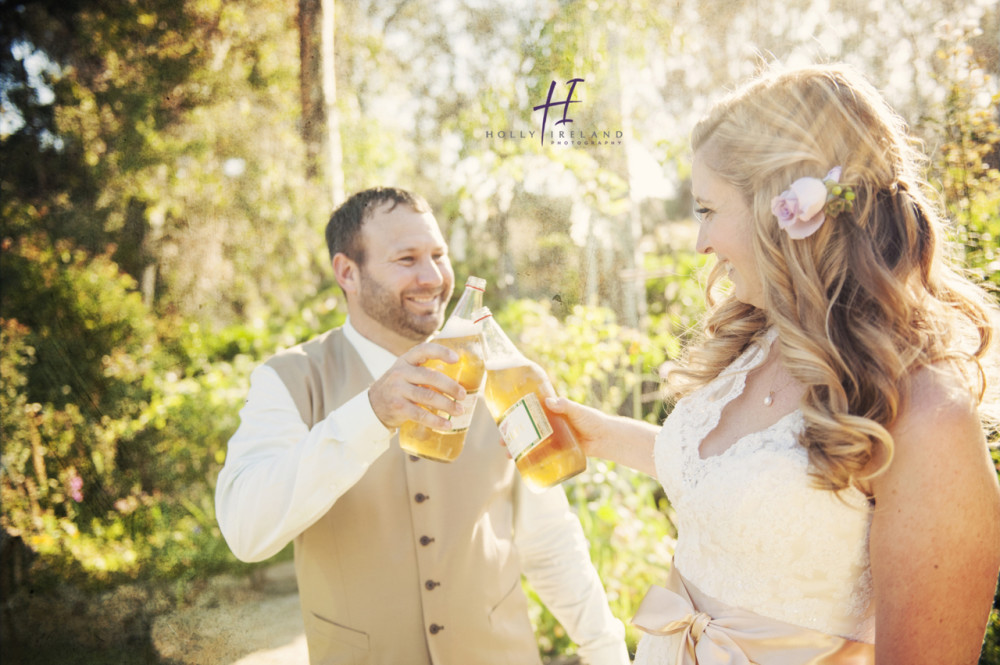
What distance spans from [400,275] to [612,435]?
0.83 m

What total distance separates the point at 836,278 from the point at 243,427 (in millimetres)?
1499

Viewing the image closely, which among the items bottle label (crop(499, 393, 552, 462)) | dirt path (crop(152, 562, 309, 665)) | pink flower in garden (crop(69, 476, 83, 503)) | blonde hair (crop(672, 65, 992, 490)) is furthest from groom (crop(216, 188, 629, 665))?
pink flower in garden (crop(69, 476, 83, 503))

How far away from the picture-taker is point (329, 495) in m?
1.62

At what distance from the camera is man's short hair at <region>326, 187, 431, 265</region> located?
219 cm

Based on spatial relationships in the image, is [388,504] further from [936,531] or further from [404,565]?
[936,531]

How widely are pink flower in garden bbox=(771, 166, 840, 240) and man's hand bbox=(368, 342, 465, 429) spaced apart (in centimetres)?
69

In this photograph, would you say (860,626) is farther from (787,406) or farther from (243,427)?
(243,427)

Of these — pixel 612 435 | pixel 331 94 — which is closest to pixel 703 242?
pixel 612 435

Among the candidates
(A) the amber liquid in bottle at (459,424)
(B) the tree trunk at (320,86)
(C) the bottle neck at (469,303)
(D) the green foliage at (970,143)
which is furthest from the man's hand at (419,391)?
(B) the tree trunk at (320,86)

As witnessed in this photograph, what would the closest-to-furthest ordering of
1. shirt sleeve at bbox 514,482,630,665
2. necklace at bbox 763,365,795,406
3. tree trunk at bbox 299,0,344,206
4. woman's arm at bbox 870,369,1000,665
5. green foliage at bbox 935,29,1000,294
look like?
1. woman's arm at bbox 870,369,1000,665
2. necklace at bbox 763,365,795,406
3. shirt sleeve at bbox 514,482,630,665
4. green foliage at bbox 935,29,1000,294
5. tree trunk at bbox 299,0,344,206

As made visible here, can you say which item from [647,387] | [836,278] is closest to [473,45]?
[647,387]

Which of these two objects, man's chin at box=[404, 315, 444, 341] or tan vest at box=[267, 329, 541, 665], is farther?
man's chin at box=[404, 315, 444, 341]

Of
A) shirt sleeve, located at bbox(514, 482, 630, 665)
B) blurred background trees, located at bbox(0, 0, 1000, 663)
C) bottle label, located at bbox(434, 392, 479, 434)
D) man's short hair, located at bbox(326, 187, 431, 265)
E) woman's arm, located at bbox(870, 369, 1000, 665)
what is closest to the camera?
woman's arm, located at bbox(870, 369, 1000, 665)

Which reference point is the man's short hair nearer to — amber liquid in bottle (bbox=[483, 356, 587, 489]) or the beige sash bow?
amber liquid in bottle (bbox=[483, 356, 587, 489])
